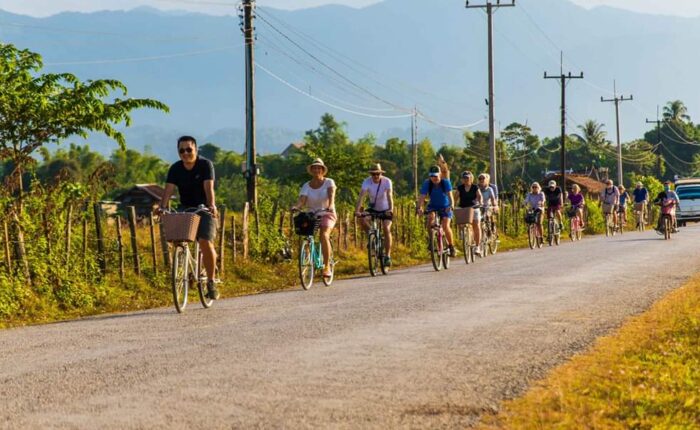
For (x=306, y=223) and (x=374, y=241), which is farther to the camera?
(x=374, y=241)

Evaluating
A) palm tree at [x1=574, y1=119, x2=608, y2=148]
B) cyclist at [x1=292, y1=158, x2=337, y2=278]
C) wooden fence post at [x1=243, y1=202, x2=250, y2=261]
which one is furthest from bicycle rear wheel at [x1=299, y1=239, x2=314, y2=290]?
palm tree at [x1=574, y1=119, x2=608, y2=148]

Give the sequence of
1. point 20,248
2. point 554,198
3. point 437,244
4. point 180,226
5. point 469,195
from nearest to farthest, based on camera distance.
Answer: point 180,226 → point 20,248 → point 437,244 → point 469,195 → point 554,198

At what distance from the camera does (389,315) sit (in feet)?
34.7

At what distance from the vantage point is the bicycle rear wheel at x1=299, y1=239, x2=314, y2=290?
1475cm

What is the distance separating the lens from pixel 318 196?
14914 mm

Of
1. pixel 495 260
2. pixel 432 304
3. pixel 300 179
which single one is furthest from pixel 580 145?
pixel 432 304

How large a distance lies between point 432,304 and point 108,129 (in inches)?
238

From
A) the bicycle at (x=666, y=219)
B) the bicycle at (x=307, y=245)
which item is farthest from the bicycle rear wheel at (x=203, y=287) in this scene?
the bicycle at (x=666, y=219)

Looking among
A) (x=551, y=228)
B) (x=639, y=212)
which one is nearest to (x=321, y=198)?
(x=551, y=228)

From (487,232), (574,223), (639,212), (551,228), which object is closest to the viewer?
(487,232)

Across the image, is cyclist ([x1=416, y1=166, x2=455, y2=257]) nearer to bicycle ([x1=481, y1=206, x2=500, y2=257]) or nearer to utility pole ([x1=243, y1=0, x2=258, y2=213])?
bicycle ([x1=481, y1=206, x2=500, y2=257])

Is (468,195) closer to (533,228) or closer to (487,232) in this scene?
(487,232)

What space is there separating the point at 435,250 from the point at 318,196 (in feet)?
14.4

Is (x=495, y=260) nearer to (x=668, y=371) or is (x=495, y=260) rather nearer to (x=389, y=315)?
(x=389, y=315)
